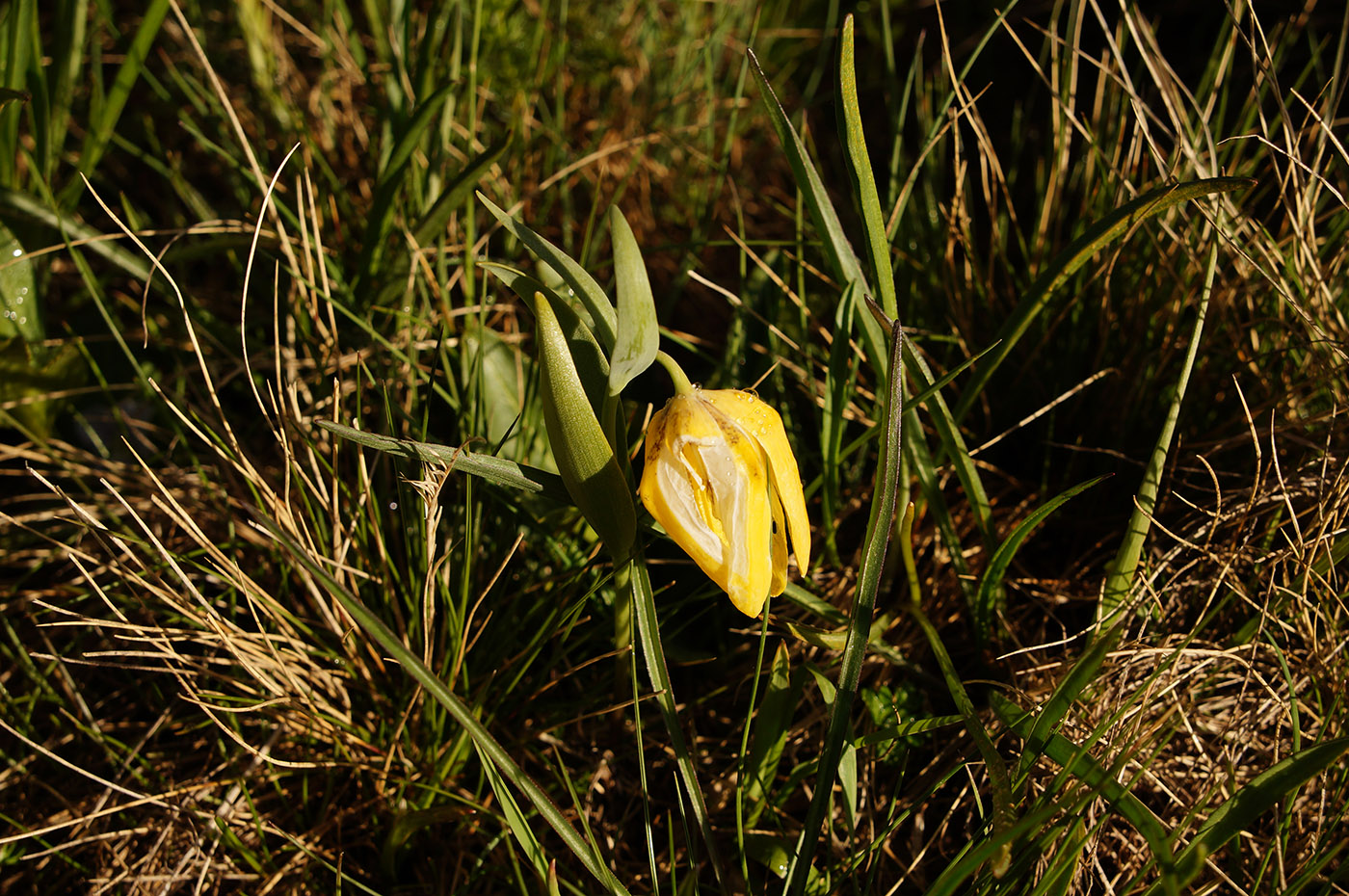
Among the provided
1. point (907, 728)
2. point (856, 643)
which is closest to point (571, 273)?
point (856, 643)

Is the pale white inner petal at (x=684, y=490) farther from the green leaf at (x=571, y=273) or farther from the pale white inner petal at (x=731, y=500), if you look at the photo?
the green leaf at (x=571, y=273)

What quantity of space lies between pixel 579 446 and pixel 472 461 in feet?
0.36

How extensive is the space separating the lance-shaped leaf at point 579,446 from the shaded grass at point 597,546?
0.13 meters

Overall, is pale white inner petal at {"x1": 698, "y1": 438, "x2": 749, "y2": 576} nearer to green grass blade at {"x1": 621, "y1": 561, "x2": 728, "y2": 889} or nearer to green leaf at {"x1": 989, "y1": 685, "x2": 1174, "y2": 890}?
green grass blade at {"x1": 621, "y1": 561, "x2": 728, "y2": 889}

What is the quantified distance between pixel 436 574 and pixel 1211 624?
0.85 m

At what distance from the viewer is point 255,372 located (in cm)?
130

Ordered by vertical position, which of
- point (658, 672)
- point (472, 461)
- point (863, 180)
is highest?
point (863, 180)

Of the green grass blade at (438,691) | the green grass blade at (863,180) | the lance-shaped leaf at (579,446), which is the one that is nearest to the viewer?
the green grass blade at (438,691)

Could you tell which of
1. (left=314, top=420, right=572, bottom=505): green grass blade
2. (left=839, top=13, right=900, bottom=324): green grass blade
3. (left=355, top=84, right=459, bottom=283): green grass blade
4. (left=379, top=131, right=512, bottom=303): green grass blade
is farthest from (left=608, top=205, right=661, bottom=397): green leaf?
(left=355, top=84, right=459, bottom=283): green grass blade

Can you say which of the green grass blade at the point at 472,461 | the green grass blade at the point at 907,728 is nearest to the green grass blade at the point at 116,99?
the green grass blade at the point at 472,461

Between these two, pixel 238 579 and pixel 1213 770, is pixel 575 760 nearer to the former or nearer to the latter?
pixel 238 579

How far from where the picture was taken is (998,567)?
948 millimetres

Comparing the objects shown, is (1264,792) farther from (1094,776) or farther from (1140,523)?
(1140,523)

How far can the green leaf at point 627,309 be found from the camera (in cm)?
72
